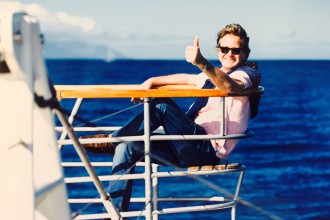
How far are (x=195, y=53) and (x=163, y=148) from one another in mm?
808

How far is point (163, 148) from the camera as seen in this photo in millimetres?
4438

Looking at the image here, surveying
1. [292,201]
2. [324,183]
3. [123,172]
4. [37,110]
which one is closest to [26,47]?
[37,110]

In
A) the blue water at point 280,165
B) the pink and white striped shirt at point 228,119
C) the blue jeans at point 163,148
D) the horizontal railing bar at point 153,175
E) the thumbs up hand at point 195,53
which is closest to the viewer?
the thumbs up hand at point 195,53

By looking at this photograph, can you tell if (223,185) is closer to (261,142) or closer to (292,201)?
(292,201)

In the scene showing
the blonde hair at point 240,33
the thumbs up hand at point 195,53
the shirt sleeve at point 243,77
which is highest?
the blonde hair at point 240,33

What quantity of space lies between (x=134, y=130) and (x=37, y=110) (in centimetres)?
188

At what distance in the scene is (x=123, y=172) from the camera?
425cm

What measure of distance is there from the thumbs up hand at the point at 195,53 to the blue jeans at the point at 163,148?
0.50 m

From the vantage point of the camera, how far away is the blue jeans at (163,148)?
421 centimetres

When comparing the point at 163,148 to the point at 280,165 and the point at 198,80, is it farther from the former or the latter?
the point at 280,165

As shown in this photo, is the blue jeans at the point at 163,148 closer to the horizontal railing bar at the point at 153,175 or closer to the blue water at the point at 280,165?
the horizontal railing bar at the point at 153,175

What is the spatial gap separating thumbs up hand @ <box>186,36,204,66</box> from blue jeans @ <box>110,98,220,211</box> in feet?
1.65

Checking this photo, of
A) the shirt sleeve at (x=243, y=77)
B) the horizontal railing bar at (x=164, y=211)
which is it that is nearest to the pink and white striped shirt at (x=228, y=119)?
the shirt sleeve at (x=243, y=77)

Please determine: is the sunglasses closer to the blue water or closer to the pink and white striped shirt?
the pink and white striped shirt
